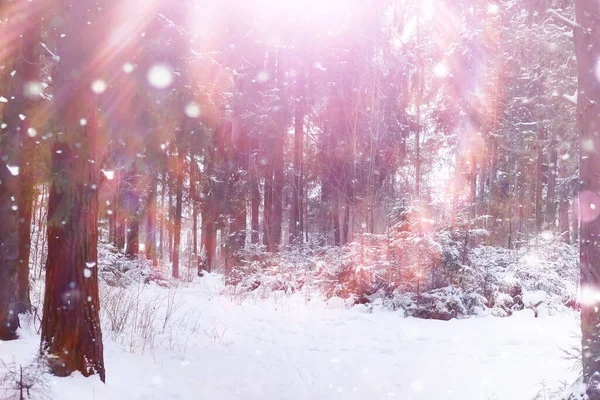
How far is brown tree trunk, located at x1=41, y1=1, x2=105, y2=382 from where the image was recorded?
14.8ft

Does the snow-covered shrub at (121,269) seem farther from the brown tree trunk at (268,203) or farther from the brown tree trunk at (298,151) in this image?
the brown tree trunk at (298,151)

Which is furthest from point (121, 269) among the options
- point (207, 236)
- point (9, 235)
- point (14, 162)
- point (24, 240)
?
point (14, 162)

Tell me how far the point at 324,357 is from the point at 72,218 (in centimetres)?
423

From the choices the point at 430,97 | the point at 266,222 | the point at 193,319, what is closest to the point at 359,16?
the point at 430,97

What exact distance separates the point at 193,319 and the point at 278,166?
10.3 m

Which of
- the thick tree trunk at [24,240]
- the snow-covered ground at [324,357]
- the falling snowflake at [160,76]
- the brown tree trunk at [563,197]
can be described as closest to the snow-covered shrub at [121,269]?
the snow-covered ground at [324,357]

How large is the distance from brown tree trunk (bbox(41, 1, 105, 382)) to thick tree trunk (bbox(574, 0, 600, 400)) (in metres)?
4.80

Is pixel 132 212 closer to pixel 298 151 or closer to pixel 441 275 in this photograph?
pixel 298 151

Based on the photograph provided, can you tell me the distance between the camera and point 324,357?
6.93 m

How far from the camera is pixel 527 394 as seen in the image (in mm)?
5094

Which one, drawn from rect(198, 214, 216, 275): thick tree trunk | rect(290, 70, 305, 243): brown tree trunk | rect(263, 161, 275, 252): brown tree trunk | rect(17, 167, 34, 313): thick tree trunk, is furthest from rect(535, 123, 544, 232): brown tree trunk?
rect(17, 167, 34, 313): thick tree trunk

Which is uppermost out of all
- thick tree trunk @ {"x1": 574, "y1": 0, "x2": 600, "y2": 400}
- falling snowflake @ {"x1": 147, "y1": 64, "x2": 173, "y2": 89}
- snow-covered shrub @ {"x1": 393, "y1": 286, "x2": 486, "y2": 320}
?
falling snowflake @ {"x1": 147, "y1": 64, "x2": 173, "y2": 89}

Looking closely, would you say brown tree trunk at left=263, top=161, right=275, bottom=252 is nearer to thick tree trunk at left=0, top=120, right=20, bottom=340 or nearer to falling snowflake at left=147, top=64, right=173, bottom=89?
thick tree trunk at left=0, top=120, right=20, bottom=340

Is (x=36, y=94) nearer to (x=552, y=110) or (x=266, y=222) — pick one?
(x=266, y=222)
